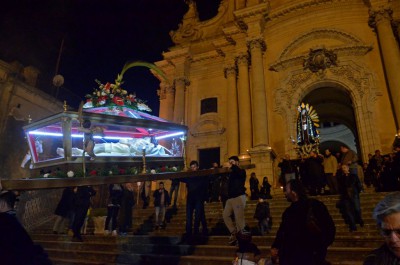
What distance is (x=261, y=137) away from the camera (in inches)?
613

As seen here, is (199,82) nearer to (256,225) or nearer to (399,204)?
(256,225)

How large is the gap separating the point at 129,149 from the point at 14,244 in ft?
24.9

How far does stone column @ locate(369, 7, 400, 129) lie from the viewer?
13430mm

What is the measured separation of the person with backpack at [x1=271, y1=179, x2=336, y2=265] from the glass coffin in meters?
6.71

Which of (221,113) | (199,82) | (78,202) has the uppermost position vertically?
(199,82)

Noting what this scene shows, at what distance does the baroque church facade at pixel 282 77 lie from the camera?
47.4 feet

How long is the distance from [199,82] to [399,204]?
1907cm

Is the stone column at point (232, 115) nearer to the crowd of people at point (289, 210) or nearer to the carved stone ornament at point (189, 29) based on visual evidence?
the carved stone ornament at point (189, 29)

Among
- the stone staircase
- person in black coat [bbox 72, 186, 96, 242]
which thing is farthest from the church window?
person in black coat [bbox 72, 186, 96, 242]

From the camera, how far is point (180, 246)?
598 centimetres

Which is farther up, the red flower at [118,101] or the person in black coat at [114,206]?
the red flower at [118,101]

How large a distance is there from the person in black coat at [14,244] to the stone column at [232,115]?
14944 mm

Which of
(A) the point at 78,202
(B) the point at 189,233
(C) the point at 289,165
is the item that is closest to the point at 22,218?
(A) the point at 78,202

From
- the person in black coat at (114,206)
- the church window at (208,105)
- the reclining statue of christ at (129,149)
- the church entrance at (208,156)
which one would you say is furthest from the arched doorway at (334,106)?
the person in black coat at (114,206)
